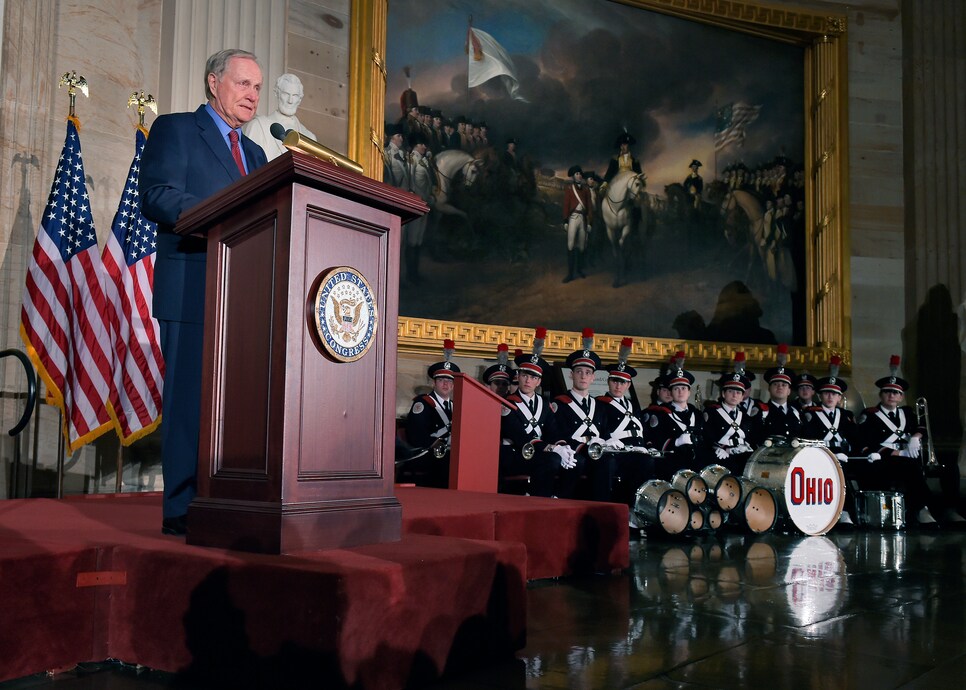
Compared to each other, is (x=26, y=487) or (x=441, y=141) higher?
(x=441, y=141)

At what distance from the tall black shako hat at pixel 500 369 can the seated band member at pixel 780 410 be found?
118 inches

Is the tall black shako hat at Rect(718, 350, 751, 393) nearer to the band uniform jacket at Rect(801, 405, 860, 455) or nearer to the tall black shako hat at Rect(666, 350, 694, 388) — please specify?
the tall black shako hat at Rect(666, 350, 694, 388)

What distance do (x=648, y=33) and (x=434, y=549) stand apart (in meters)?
9.52

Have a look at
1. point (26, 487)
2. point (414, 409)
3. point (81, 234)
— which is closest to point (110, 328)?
point (81, 234)

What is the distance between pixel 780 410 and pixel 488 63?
4897 mm

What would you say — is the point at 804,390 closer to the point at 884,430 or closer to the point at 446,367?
the point at 884,430

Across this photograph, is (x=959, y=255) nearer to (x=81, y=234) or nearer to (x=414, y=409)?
(x=414, y=409)

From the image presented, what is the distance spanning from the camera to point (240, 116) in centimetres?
317

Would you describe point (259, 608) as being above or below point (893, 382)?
below

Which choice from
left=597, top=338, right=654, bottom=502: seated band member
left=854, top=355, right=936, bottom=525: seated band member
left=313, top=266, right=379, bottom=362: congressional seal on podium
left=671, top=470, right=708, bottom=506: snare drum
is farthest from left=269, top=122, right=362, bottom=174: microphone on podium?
left=854, top=355, right=936, bottom=525: seated band member

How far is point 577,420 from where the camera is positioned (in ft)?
28.5

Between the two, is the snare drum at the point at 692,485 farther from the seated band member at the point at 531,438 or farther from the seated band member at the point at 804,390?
the seated band member at the point at 804,390

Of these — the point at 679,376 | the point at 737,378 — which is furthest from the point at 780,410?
the point at 679,376

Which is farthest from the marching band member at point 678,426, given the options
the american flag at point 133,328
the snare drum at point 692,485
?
the american flag at point 133,328
